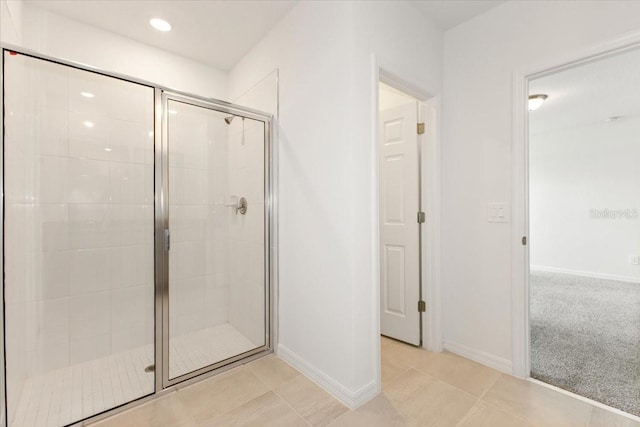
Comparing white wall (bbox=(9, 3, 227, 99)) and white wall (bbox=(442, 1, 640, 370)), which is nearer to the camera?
white wall (bbox=(442, 1, 640, 370))

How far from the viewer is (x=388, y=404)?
5.56 feet

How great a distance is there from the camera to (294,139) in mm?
2135

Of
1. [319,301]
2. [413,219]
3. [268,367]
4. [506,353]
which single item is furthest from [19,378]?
[506,353]

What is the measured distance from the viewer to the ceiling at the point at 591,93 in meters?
2.84

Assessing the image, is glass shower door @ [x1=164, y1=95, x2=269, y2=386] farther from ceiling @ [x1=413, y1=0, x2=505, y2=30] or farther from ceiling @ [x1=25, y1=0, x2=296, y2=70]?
ceiling @ [x1=413, y1=0, x2=505, y2=30]

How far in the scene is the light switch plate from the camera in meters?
2.00

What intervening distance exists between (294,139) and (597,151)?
5.34 m

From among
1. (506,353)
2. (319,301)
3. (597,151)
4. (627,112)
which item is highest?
(627,112)

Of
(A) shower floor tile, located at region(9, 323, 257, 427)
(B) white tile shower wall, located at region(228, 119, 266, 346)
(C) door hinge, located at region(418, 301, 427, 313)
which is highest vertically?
(B) white tile shower wall, located at region(228, 119, 266, 346)

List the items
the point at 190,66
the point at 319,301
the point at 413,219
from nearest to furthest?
the point at 319,301
the point at 413,219
the point at 190,66

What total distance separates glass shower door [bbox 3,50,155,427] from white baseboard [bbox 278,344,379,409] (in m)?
0.93

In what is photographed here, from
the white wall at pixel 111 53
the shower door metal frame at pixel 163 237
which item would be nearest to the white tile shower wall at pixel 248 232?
the shower door metal frame at pixel 163 237

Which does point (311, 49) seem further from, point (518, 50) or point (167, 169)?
point (518, 50)

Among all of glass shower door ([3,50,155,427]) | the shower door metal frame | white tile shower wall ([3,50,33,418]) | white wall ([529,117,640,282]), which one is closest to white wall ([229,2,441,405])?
the shower door metal frame
